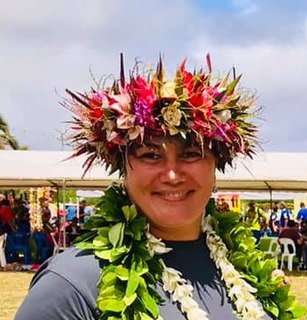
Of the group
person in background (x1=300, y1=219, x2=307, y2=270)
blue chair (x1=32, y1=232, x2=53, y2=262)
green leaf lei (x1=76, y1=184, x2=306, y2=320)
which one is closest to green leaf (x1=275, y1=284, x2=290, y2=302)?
green leaf lei (x1=76, y1=184, x2=306, y2=320)

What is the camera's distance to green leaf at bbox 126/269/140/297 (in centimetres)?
177

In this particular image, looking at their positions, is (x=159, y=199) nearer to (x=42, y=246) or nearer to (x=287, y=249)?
(x=287, y=249)

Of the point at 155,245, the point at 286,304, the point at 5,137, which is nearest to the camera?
the point at 155,245

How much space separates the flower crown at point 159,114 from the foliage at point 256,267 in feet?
0.75

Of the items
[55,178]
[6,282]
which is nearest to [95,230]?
[6,282]

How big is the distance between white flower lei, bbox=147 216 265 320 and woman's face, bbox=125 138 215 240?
76mm

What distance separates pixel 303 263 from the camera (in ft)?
47.2

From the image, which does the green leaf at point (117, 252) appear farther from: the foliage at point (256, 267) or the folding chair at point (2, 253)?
the folding chair at point (2, 253)

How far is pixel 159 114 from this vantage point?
1.87 metres

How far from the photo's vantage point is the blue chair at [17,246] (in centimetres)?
1473

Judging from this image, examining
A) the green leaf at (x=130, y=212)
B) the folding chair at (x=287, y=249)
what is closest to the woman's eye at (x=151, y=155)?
the green leaf at (x=130, y=212)

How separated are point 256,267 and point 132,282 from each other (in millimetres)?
488

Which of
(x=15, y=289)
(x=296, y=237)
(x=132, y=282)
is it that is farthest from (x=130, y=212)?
(x=296, y=237)

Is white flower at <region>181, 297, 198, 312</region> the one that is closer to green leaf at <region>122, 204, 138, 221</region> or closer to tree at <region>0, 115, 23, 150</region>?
green leaf at <region>122, 204, 138, 221</region>
